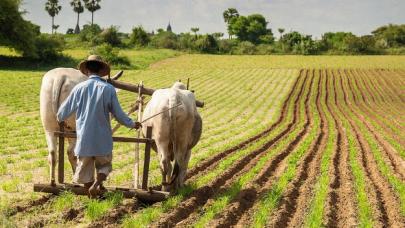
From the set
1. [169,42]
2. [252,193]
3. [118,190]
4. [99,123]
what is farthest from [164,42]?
[99,123]

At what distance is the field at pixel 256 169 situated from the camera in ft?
23.4

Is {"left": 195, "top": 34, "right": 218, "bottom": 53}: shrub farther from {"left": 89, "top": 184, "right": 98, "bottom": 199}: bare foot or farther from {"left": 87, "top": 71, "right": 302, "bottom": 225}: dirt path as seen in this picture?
{"left": 89, "top": 184, "right": 98, "bottom": 199}: bare foot

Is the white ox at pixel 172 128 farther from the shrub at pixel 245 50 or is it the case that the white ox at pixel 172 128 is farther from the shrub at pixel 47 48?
the shrub at pixel 245 50

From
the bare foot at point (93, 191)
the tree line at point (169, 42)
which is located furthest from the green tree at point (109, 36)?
→ the bare foot at point (93, 191)

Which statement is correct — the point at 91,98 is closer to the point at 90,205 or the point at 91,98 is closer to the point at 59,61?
the point at 90,205

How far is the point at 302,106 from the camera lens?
30234 millimetres

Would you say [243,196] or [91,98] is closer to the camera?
[91,98]

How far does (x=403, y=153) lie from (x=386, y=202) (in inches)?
268

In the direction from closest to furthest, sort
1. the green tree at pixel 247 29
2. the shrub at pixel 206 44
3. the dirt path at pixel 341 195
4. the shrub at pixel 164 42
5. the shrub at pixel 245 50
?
the dirt path at pixel 341 195 < the shrub at pixel 164 42 < the shrub at pixel 245 50 < the shrub at pixel 206 44 < the green tree at pixel 247 29

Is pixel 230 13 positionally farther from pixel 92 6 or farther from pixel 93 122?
pixel 93 122

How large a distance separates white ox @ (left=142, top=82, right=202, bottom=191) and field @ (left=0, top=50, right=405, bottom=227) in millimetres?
399

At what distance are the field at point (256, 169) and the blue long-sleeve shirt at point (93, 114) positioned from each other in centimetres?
86

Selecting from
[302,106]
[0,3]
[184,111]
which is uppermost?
[0,3]

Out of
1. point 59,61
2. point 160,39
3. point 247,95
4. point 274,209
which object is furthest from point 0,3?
point 274,209
